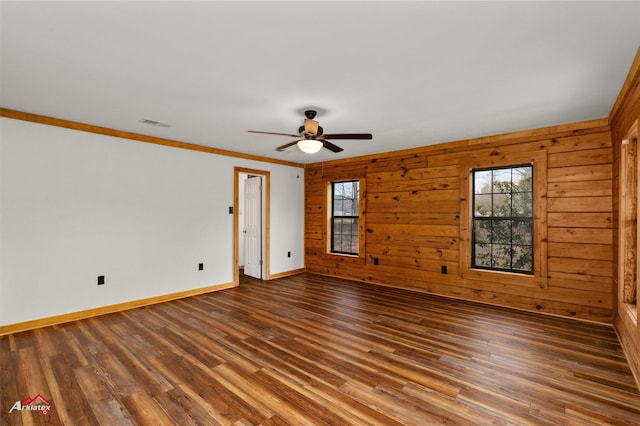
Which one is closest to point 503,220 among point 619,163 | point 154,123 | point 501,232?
point 501,232

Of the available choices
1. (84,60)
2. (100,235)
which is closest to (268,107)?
(84,60)

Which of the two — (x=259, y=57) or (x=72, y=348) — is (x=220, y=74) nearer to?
(x=259, y=57)

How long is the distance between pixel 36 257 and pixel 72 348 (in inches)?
51.6

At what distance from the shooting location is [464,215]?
475cm

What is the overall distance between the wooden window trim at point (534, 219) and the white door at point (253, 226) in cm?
371

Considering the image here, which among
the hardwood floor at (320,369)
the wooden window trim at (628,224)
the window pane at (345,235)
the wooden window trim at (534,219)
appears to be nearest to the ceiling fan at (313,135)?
the hardwood floor at (320,369)

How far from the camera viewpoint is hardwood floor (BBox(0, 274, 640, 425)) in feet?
6.84

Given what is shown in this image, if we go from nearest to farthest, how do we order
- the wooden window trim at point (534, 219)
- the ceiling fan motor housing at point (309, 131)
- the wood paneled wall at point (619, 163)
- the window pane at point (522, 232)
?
1. the wood paneled wall at point (619, 163)
2. the ceiling fan motor housing at point (309, 131)
3. the wooden window trim at point (534, 219)
4. the window pane at point (522, 232)

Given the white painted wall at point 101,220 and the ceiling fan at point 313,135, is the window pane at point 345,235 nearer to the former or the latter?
the white painted wall at point 101,220

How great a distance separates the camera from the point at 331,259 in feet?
21.3

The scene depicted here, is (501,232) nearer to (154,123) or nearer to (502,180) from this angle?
(502,180)

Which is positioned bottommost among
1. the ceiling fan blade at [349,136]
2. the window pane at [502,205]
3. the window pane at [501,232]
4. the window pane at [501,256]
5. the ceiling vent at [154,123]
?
the window pane at [501,256]

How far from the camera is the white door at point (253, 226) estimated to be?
629 centimetres

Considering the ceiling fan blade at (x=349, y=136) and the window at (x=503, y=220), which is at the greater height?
the ceiling fan blade at (x=349, y=136)
